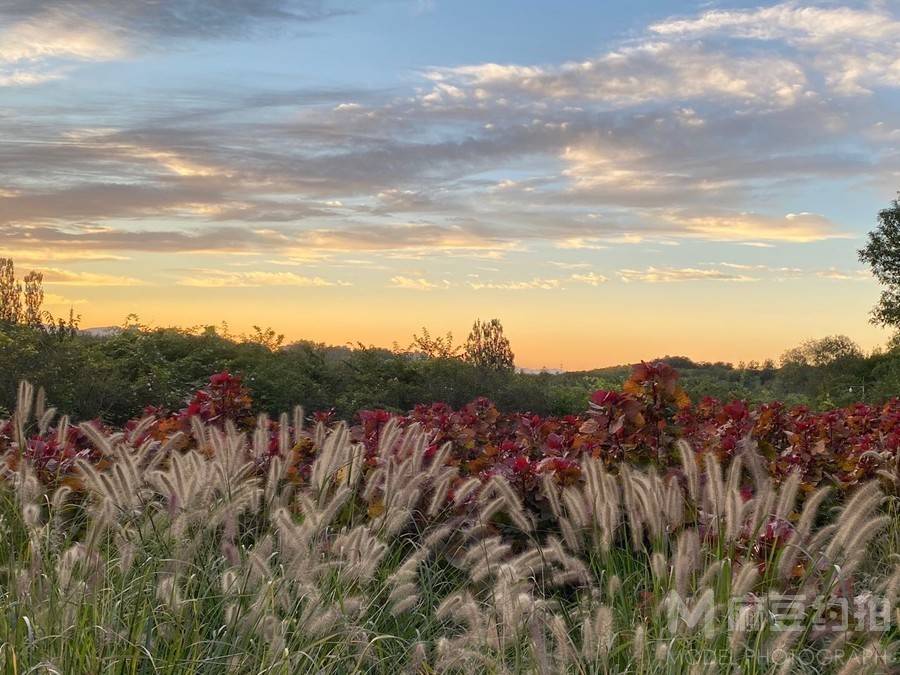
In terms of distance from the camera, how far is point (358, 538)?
3.85 m

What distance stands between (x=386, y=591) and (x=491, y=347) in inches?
500

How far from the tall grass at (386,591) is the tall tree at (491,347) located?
39.4 ft

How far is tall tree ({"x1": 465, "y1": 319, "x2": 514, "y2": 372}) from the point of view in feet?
55.8

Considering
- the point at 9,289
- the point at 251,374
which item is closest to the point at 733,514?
the point at 251,374

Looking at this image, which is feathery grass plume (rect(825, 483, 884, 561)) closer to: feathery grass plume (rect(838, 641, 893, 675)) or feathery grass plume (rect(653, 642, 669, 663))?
feathery grass plume (rect(838, 641, 893, 675))

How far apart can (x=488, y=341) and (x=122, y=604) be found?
13.7 metres

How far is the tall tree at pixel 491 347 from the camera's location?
669 inches

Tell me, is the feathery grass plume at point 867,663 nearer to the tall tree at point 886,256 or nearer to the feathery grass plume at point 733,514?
the feathery grass plume at point 733,514

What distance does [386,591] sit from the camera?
15.2ft

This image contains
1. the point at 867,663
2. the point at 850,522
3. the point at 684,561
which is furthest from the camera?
the point at 684,561

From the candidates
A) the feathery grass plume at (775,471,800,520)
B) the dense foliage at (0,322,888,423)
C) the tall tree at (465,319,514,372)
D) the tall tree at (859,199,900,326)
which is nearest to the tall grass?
the feathery grass plume at (775,471,800,520)

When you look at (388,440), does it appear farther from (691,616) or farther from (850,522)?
(850,522)

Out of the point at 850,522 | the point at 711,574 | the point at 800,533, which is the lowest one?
the point at 711,574

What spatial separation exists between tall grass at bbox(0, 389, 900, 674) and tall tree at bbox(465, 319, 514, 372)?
473 inches
